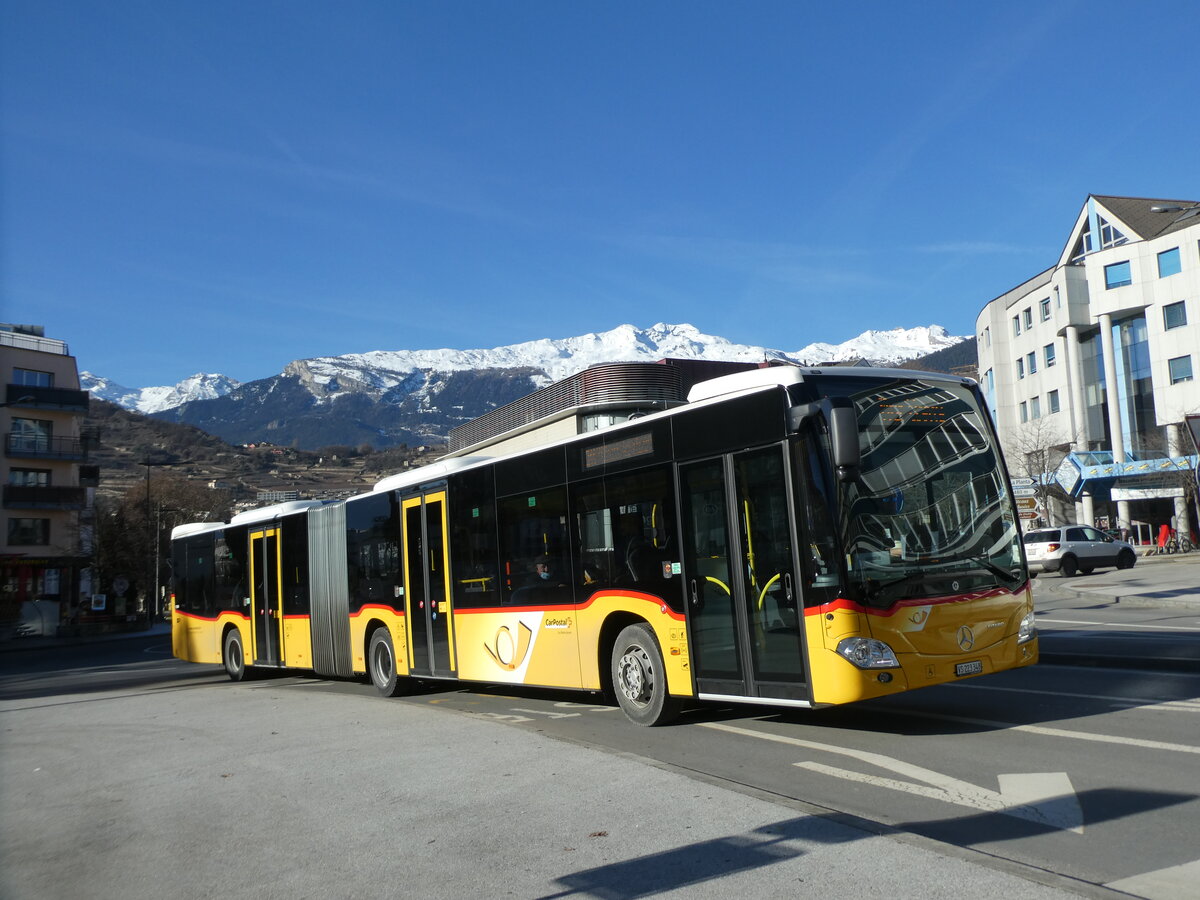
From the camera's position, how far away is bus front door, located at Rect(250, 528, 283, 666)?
19047 mm

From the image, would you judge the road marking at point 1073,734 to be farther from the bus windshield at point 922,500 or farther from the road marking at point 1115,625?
the road marking at point 1115,625

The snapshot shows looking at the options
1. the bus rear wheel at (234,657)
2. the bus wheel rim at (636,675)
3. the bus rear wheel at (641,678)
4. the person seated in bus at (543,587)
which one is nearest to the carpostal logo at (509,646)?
the person seated in bus at (543,587)

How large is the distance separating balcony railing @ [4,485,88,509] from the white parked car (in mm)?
55967

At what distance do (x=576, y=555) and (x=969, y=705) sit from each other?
4292mm

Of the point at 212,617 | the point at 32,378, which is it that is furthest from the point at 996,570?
the point at 32,378

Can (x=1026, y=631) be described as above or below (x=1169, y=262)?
below

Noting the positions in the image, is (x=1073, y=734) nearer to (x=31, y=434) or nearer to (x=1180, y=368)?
(x=1180, y=368)

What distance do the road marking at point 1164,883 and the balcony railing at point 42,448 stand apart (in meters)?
70.8

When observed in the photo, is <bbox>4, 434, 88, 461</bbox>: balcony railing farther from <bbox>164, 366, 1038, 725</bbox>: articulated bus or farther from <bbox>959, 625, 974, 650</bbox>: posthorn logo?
<bbox>959, 625, 974, 650</bbox>: posthorn logo

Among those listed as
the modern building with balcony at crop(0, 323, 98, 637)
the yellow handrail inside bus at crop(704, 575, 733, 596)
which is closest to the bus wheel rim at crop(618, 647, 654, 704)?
the yellow handrail inside bus at crop(704, 575, 733, 596)

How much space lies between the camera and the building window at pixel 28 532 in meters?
63.8

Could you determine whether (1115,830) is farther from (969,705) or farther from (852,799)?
(969,705)

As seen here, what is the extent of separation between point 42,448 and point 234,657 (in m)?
53.1

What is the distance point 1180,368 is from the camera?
56938 millimetres
